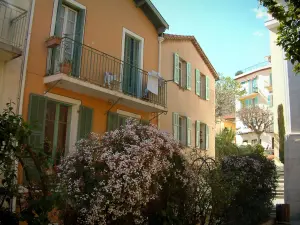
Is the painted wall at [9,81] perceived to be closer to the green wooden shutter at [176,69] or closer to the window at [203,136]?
the green wooden shutter at [176,69]

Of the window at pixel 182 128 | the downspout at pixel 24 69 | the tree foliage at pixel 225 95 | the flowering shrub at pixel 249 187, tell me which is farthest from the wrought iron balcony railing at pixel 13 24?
the tree foliage at pixel 225 95

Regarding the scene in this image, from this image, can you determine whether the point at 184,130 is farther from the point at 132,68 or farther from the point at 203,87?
the point at 132,68

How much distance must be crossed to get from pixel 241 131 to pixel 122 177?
39957 millimetres

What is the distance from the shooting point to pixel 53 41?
8438 millimetres

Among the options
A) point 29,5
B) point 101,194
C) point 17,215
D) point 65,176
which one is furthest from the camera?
point 29,5

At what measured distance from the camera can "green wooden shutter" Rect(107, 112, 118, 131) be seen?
10320 millimetres

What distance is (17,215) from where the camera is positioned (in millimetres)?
3838

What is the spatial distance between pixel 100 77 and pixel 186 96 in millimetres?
5817

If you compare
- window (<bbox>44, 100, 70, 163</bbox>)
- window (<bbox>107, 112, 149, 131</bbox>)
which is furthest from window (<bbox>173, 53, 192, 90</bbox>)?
window (<bbox>44, 100, 70, 163</bbox>)

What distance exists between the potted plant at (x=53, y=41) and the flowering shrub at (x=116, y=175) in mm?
3765

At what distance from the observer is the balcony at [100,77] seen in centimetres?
871

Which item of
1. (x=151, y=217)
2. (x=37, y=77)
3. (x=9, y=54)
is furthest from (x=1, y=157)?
(x=37, y=77)

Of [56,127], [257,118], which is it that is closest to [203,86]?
[56,127]

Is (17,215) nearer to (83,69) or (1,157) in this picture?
(1,157)
